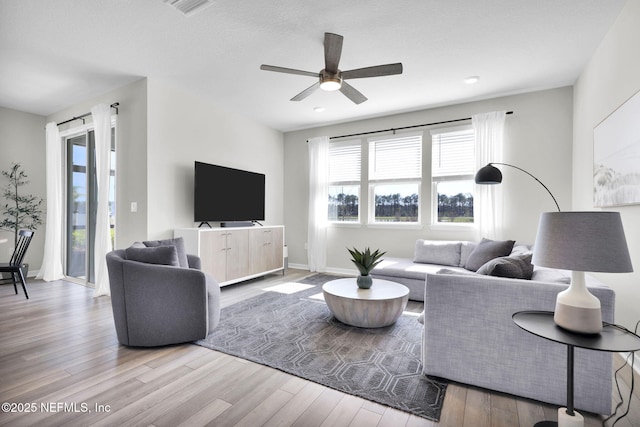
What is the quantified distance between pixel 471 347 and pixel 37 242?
21.2ft

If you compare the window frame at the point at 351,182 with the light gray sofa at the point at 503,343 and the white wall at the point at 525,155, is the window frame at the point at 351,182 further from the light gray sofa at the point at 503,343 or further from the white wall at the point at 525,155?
the light gray sofa at the point at 503,343

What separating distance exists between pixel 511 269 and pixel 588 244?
30.9 inches

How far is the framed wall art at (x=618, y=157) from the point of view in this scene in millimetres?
2189

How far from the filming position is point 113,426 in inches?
59.7

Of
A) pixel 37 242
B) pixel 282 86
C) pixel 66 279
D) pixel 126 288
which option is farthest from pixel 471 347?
pixel 37 242

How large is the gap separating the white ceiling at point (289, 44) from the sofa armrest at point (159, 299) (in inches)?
83.5

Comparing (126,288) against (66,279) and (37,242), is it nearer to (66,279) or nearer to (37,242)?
(66,279)

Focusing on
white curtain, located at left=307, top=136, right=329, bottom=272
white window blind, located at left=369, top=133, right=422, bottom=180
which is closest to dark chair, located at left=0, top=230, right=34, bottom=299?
white curtain, located at left=307, top=136, right=329, bottom=272

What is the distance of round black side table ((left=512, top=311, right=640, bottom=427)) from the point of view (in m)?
1.23

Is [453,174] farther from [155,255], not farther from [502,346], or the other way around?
[155,255]

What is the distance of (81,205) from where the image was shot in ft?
15.4

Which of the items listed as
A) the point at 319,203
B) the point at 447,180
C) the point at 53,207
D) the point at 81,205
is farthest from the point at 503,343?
the point at 53,207

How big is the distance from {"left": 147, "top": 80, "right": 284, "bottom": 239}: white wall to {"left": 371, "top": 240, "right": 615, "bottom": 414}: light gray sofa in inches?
133

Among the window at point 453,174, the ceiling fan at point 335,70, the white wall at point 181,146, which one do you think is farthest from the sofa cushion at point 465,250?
the white wall at point 181,146
